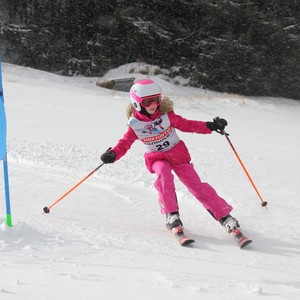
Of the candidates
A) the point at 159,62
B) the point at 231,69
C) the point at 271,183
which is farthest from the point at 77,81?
the point at 271,183

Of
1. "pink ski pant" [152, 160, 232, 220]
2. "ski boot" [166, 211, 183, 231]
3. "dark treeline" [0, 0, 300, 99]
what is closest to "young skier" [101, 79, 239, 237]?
"pink ski pant" [152, 160, 232, 220]

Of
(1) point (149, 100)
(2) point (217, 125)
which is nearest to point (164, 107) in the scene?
(1) point (149, 100)

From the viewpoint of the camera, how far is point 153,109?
443 centimetres

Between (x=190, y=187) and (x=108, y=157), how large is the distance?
0.80 m

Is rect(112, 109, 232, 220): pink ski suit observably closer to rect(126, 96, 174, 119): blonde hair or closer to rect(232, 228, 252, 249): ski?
rect(126, 96, 174, 119): blonde hair

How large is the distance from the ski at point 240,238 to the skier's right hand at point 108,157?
1271 mm

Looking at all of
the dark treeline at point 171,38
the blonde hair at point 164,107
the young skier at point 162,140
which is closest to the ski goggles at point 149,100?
the young skier at point 162,140

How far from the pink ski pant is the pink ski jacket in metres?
0.09

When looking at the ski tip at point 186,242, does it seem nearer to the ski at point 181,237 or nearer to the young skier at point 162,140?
the ski at point 181,237

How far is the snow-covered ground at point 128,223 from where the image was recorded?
2.57 metres

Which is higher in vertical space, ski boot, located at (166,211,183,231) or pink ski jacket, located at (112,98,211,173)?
pink ski jacket, located at (112,98,211,173)

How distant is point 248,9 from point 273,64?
99.7 inches

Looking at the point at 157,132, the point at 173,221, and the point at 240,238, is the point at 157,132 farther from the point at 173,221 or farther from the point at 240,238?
the point at 240,238

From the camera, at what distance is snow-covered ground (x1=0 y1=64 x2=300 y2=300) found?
257 centimetres
